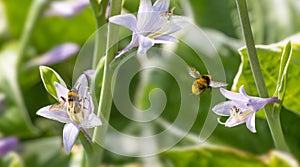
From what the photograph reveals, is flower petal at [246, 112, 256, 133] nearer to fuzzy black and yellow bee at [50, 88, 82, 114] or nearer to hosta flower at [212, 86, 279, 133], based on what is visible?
hosta flower at [212, 86, 279, 133]

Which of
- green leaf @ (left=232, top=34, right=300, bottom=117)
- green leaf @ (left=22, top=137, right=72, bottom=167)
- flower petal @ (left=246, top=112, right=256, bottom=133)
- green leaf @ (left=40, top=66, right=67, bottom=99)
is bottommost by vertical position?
green leaf @ (left=22, top=137, right=72, bottom=167)

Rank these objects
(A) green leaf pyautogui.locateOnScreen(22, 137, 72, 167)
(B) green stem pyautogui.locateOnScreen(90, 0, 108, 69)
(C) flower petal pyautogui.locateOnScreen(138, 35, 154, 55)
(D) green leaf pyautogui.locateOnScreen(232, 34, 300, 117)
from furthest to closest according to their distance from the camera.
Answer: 1. (A) green leaf pyautogui.locateOnScreen(22, 137, 72, 167)
2. (D) green leaf pyautogui.locateOnScreen(232, 34, 300, 117)
3. (B) green stem pyautogui.locateOnScreen(90, 0, 108, 69)
4. (C) flower petal pyautogui.locateOnScreen(138, 35, 154, 55)

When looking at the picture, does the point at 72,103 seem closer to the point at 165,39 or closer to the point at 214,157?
the point at 165,39

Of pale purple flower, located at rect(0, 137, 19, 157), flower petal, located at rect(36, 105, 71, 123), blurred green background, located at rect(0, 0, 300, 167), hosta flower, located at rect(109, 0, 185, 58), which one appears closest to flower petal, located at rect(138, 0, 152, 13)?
hosta flower, located at rect(109, 0, 185, 58)

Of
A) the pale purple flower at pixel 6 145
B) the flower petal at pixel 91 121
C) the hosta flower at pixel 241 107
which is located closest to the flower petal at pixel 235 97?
the hosta flower at pixel 241 107

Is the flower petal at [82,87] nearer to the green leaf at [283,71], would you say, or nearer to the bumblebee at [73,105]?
the bumblebee at [73,105]

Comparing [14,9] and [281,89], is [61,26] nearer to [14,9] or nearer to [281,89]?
[14,9]
